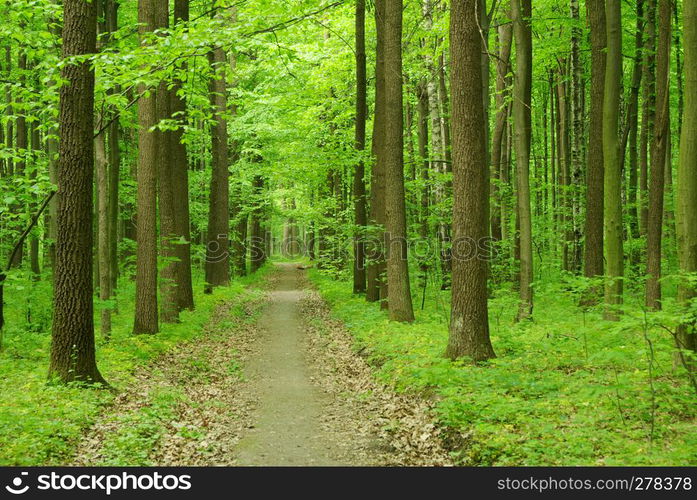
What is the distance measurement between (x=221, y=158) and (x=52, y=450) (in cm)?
1857

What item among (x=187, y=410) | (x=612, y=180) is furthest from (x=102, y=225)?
(x=612, y=180)

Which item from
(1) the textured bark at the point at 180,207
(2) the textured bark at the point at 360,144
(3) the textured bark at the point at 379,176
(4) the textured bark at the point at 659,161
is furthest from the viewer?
(2) the textured bark at the point at 360,144

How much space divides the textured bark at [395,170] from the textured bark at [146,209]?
5.68m

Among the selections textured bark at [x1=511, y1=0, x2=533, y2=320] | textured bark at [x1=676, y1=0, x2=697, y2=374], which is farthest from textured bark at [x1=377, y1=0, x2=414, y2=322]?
textured bark at [x1=676, y1=0, x2=697, y2=374]

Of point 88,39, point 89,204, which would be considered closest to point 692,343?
point 89,204

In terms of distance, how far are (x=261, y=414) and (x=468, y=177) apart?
5073 millimetres

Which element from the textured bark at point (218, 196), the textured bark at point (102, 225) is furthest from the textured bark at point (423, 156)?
the textured bark at point (102, 225)

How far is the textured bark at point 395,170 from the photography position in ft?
46.0

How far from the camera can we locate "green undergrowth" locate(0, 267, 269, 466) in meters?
6.14

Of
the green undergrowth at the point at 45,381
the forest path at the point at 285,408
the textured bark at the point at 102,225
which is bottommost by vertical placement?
the forest path at the point at 285,408

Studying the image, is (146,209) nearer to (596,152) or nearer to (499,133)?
(596,152)

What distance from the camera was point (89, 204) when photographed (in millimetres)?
8484

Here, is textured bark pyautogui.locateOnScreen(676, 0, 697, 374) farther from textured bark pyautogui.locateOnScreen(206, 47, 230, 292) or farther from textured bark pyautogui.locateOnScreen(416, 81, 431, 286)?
textured bark pyautogui.locateOnScreen(206, 47, 230, 292)

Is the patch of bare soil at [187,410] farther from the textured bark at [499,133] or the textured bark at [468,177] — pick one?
the textured bark at [499,133]
